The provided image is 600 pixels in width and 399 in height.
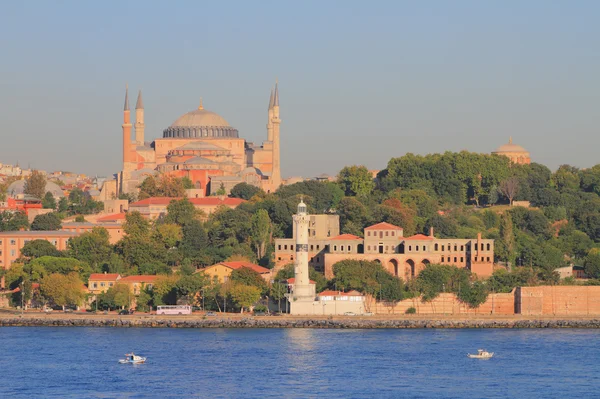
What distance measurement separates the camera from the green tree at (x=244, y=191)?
2936 inches

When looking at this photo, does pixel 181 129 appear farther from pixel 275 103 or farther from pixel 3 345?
pixel 3 345

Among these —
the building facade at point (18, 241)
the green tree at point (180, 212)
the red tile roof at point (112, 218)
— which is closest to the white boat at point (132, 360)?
the building facade at point (18, 241)

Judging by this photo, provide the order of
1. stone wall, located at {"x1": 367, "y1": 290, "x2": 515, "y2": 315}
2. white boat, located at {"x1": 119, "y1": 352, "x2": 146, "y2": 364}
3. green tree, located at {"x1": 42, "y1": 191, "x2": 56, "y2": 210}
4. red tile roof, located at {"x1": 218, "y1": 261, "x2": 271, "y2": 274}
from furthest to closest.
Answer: green tree, located at {"x1": 42, "y1": 191, "x2": 56, "y2": 210}, red tile roof, located at {"x1": 218, "y1": 261, "x2": 271, "y2": 274}, stone wall, located at {"x1": 367, "y1": 290, "x2": 515, "y2": 315}, white boat, located at {"x1": 119, "y1": 352, "x2": 146, "y2": 364}

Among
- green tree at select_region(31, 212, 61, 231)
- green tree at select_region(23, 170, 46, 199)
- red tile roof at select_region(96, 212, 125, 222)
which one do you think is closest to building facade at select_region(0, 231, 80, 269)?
green tree at select_region(31, 212, 61, 231)

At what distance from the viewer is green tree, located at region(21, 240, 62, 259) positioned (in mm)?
60938

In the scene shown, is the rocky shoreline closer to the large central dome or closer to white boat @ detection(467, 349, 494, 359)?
white boat @ detection(467, 349, 494, 359)

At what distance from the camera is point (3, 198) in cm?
8344

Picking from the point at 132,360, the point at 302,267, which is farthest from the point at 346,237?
the point at 132,360

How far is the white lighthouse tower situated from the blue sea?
3.27 meters

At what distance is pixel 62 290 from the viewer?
2179 inches

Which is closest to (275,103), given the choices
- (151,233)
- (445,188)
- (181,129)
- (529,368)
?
(181,129)

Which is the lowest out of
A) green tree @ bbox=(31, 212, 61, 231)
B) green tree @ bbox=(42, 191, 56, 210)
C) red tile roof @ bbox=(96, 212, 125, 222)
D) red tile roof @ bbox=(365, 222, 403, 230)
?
red tile roof @ bbox=(365, 222, 403, 230)

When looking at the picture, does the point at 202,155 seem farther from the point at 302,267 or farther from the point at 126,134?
the point at 302,267

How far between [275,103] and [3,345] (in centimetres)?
3897
